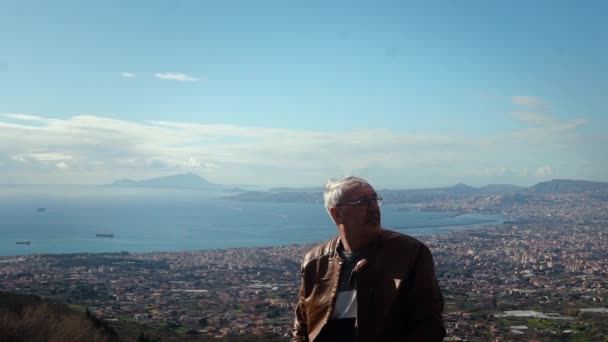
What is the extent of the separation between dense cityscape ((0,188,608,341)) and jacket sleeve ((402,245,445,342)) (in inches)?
392

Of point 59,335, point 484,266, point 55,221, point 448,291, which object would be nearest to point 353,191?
point 59,335

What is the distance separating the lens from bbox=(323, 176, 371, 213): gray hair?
6.13 feet

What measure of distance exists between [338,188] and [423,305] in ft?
1.59

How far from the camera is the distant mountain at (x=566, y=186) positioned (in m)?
60.8

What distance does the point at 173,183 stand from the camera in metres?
174

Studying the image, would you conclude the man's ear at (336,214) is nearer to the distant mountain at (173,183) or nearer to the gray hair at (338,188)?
the gray hair at (338,188)

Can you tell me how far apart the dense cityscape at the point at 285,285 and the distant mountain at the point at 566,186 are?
27.4 metres

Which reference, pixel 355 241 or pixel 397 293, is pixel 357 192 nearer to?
pixel 355 241

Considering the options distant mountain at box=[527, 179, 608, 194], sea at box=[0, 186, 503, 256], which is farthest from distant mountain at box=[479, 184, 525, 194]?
sea at box=[0, 186, 503, 256]

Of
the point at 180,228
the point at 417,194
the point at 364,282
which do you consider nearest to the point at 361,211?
the point at 364,282

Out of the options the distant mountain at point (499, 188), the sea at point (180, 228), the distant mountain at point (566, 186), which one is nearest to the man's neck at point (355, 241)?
the sea at point (180, 228)

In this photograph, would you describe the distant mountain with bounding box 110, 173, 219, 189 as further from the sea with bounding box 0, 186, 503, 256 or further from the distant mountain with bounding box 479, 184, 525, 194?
the distant mountain with bounding box 479, 184, 525, 194

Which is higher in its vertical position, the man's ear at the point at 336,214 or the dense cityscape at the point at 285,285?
the man's ear at the point at 336,214

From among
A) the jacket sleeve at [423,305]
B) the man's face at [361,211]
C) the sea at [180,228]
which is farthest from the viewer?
the sea at [180,228]
